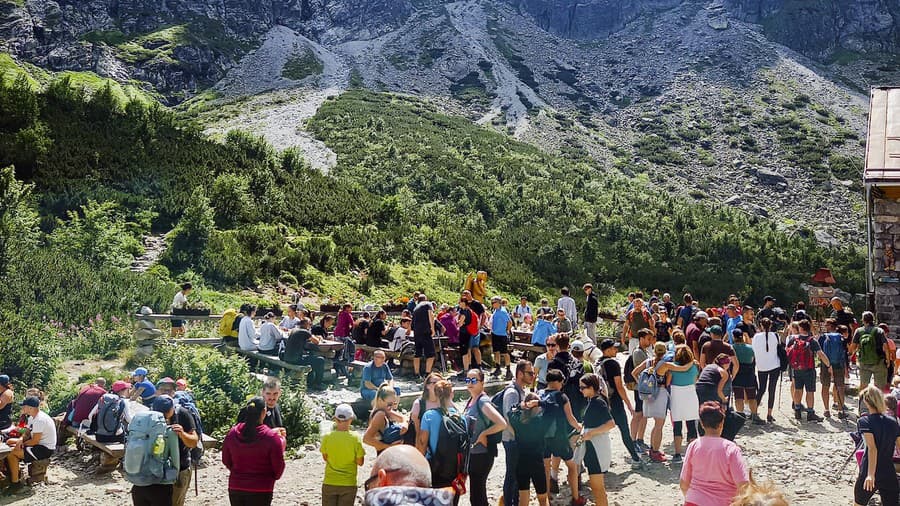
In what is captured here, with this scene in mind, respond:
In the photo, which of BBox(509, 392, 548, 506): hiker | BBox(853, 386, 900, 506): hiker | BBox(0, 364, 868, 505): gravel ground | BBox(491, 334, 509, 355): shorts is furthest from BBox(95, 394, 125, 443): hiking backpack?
BBox(853, 386, 900, 506): hiker

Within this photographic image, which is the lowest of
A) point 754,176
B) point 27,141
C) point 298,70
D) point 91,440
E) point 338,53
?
point 91,440

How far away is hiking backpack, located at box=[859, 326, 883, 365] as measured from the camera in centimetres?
959

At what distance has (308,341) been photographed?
10.9 meters

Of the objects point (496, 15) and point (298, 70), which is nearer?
point (298, 70)

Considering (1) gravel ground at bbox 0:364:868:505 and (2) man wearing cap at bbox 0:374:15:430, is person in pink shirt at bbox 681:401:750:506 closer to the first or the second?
(1) gravel ground at bbox 0:364:868:505

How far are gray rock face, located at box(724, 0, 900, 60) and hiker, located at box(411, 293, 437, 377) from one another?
84.3 meters

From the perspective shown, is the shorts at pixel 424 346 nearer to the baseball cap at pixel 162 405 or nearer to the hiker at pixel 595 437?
the hiker at pixel 595 437

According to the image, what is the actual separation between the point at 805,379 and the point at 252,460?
7958 mm

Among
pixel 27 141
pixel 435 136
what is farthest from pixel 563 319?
pixel 435 136

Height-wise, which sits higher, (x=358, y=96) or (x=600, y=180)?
(x=358, y=96)

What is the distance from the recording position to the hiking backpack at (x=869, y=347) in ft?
31.4

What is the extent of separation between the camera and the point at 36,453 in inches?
281

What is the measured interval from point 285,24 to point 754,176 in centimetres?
6327

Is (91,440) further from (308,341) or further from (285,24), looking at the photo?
(285,24)
